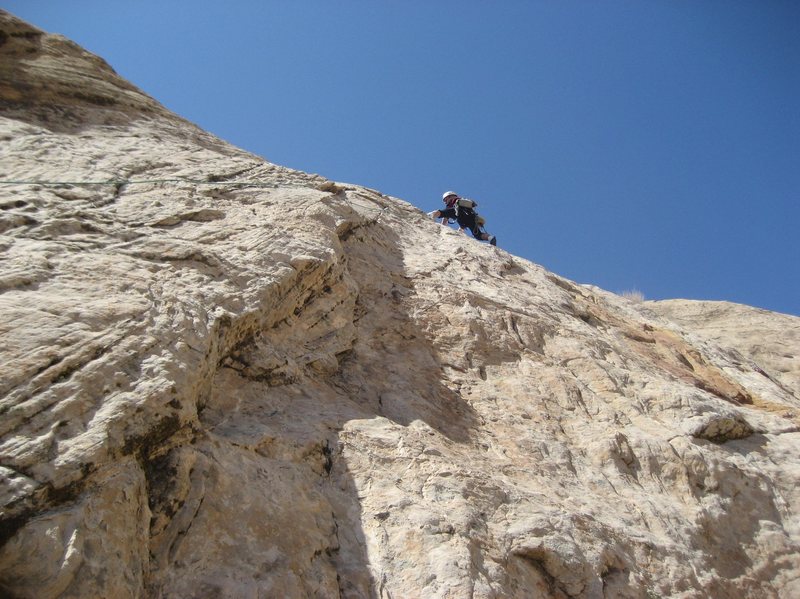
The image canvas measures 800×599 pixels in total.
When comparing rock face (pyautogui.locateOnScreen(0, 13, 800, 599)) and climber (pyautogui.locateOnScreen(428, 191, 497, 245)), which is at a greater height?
climber (pyautogui.locateOnScreen(428, 191, 497, 245))

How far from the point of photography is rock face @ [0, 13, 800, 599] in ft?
13.3

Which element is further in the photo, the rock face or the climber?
the climber

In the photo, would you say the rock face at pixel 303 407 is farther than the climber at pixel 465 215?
No

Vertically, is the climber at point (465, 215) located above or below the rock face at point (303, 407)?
above

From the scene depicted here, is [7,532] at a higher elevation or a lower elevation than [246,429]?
lower

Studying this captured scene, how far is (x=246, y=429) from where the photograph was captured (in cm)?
521

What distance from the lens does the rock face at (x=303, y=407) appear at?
407cm

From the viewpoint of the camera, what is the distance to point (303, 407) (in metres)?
5.75

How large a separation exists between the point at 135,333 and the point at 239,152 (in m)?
4.88

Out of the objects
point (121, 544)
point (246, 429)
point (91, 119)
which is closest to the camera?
point (121, 544)

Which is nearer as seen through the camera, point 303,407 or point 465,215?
point 303,407

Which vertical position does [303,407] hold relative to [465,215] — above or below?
below

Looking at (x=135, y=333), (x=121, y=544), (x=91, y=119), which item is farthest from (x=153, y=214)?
(x=121, y=544)

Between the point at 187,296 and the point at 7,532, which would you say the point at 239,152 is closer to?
the point at 187,296
